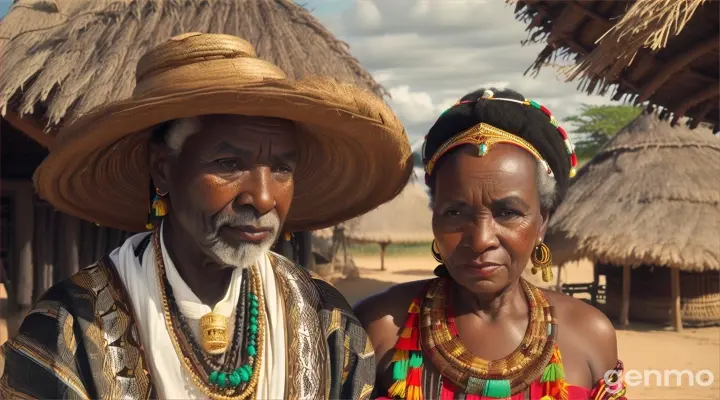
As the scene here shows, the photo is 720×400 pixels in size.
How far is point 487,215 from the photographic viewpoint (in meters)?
2.19

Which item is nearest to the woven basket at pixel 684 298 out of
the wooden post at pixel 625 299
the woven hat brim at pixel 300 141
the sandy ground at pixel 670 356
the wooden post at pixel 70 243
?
the sandy ground at pixel 670 356

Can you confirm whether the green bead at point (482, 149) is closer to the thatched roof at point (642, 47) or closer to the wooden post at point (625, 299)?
the thatched roof at point (642, 47)

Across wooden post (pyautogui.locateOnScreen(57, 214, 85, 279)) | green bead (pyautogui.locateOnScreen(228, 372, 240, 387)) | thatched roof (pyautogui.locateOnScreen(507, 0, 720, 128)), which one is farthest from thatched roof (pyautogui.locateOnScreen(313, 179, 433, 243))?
green bead (pyautogui.locateOnScreen(228, 372, 240, 387))

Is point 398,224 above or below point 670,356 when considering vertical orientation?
above

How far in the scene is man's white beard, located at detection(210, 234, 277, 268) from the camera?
1959mm

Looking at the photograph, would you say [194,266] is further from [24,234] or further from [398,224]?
[398,224]

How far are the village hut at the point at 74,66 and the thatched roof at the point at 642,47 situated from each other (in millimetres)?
2299

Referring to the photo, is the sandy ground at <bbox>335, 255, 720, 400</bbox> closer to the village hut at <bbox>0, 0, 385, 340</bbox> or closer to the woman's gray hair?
the village hut at <bbox>0, 0, 385, 340</bbox>

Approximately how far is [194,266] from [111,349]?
0.35 meters

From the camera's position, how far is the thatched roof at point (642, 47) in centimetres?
374

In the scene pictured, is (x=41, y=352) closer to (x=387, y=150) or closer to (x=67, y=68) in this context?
(x=387, y=150)

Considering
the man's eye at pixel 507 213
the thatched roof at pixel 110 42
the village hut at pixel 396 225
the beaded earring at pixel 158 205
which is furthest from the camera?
the village hut at pixel 396 225

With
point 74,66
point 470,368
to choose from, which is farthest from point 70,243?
point 470,368

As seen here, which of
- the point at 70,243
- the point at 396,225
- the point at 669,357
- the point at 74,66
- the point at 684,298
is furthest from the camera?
the point at 396,225
